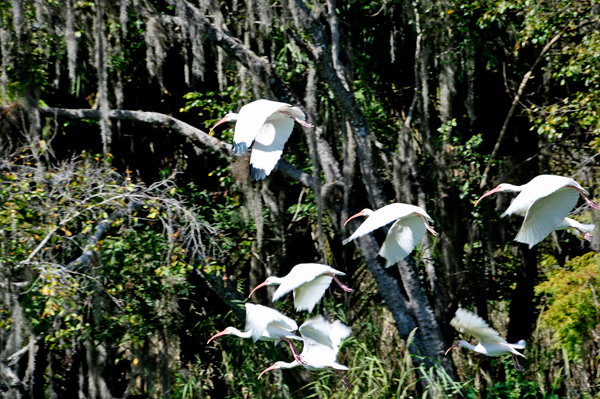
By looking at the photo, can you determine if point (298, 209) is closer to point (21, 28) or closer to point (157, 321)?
point (157, 321)

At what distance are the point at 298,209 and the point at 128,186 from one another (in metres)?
1.76

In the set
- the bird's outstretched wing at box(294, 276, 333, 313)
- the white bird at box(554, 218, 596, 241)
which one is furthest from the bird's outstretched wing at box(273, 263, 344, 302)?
the white bird at box(554, 218, 596, 241)

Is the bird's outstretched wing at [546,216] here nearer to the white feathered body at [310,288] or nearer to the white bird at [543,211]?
the white bird at [543,211]

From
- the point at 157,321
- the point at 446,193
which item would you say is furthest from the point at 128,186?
the point at 446,193

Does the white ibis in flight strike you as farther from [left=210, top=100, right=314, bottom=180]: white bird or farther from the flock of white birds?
[left=210, top=100, right=314, bottom=180]: white bird

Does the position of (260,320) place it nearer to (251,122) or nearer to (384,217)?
(384,217)

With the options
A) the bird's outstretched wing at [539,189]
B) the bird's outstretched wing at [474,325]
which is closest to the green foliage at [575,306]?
the bird's outstretched wing at [474,325]

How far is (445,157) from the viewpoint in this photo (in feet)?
20.2

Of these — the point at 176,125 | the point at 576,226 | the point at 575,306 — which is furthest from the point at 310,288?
the point at 176,125

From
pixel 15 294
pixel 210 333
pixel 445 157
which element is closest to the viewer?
pixel 15 294

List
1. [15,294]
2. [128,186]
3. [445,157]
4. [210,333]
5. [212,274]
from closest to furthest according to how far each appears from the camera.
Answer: [15,294]
[128,186]
[212,274]
[445,157]
[210,333]

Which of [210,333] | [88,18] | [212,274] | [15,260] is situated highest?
[88,18]

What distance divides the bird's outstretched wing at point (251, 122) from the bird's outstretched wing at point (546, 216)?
1399mm

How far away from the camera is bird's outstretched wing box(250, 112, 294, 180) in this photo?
11.6 feet
